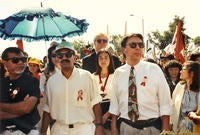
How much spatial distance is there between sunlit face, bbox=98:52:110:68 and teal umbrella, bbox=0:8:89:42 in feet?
1.82

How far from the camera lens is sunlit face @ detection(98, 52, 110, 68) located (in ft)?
22.9

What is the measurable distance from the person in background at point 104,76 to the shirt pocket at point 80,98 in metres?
0.74

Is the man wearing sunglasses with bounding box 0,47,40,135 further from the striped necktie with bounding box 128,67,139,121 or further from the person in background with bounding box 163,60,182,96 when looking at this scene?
the person in background with bounding box 163,60,182,96

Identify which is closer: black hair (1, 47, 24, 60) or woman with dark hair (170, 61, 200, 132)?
black hair (1, 47, 24, 60)

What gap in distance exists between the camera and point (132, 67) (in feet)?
19.9

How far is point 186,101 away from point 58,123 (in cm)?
161

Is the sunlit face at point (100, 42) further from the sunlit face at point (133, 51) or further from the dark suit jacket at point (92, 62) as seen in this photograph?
the sunlit face at point (133, 51)

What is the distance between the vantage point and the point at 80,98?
19.6ft

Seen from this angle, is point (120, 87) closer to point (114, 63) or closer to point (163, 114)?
point (163, 114)

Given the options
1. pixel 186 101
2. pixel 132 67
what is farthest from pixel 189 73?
pixel 132 67

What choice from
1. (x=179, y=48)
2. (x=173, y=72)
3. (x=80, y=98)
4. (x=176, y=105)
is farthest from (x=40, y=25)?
(x=179, y=48)

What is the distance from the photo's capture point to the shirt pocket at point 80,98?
19.6 ft

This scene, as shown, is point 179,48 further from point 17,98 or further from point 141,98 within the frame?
point 17,98

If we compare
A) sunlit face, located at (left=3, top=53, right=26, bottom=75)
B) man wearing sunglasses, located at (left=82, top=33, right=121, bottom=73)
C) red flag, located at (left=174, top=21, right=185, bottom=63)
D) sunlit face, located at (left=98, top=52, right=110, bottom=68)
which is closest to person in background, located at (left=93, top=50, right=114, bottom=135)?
sunlit face, located at (left=98, top=52, right=110, bottom=68)
